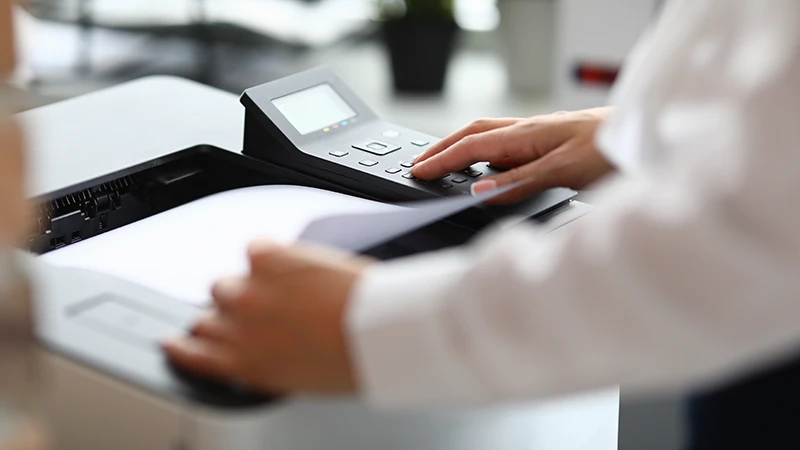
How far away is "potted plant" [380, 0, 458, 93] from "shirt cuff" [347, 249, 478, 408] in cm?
235

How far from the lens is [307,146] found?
744mm

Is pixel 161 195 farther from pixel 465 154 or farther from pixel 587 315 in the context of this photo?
pixel 587 315

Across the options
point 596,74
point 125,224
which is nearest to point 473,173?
point 125,224

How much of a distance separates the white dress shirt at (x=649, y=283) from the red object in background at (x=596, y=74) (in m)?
1.41

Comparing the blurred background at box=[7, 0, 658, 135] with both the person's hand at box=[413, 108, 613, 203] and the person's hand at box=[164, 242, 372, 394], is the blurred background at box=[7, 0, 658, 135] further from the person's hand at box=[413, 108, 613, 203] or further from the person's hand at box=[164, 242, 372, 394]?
the person's hand at box=[164, 242, 372, 394]

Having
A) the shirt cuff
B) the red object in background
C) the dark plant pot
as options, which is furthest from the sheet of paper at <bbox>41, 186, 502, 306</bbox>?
the dark plant pot

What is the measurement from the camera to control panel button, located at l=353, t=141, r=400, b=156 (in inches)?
29.5

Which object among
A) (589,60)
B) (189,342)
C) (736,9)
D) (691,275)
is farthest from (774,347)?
(589,60)

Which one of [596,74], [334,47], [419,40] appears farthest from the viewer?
[334,47]

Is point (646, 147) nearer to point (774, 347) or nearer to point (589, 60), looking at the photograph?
point (774, 347)

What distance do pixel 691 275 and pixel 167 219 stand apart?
38cm

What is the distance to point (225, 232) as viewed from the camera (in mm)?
631

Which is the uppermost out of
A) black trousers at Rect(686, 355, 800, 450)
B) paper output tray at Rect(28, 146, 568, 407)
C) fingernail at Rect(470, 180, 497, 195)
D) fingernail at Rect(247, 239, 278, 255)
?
fingernail at Rect(470, 180, 497, 195)

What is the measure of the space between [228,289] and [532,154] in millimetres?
290
